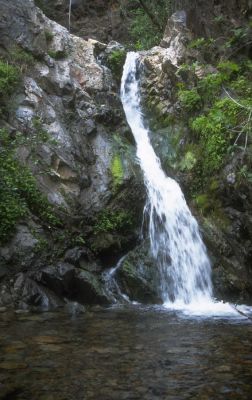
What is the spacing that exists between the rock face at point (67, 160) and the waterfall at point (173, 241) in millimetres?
426

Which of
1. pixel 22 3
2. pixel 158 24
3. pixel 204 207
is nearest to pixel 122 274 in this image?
pixel 204 207

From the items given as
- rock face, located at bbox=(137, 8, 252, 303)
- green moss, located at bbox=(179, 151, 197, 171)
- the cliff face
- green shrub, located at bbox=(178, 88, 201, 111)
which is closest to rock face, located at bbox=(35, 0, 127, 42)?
rock face, located at bbox=(137, 8, 252, 303)

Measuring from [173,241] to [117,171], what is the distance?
7.02 feet

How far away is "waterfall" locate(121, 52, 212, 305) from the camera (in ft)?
27.5

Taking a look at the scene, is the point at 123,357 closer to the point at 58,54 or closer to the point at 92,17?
the point at 58,54

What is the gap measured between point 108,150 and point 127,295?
13.0ft

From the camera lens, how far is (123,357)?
14.3ft

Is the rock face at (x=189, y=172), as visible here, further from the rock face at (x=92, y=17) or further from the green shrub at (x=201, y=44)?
the rock face at (x=92, y=17)

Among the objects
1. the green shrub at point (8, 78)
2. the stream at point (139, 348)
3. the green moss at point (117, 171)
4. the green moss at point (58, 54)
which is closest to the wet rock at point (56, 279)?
the stream at point (139, 348)

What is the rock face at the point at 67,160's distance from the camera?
744 cm

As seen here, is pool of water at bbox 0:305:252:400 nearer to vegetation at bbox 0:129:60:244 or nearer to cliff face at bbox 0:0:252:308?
cliff face at bbox 0:0:252:308

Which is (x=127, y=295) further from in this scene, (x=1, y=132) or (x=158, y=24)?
(x=158, y=24)

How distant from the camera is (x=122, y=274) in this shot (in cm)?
827

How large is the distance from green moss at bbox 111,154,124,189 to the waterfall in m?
0.76
